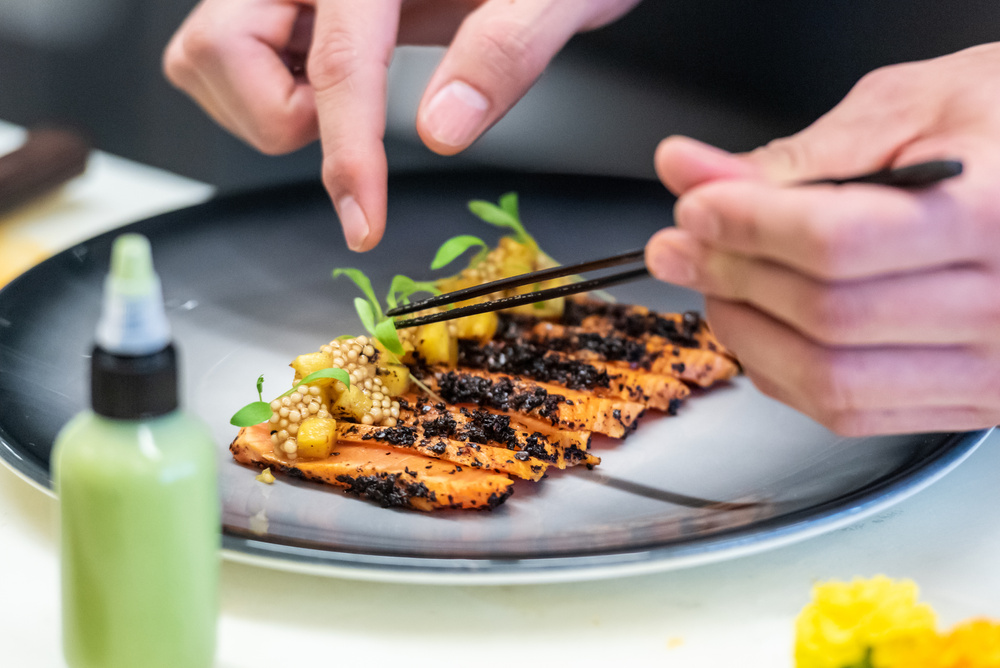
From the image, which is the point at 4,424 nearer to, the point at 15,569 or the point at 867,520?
the point at 15,569

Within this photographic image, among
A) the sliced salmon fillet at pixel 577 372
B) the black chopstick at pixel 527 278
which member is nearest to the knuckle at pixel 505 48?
the black chopstick at pixel 527 278

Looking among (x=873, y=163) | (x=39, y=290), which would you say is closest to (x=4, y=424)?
(x=39, y=290)

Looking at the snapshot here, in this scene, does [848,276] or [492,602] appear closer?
[848,276]

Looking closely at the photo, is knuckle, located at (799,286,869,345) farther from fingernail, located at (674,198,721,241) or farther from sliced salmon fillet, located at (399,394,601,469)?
sliced salmon fillet, located at (399,394,601,469)

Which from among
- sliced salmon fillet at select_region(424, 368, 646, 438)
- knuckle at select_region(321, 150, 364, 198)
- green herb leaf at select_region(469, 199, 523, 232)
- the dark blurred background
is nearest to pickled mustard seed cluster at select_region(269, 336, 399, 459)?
sliced salmon fillet at select_region(424, 368, 646, 438)

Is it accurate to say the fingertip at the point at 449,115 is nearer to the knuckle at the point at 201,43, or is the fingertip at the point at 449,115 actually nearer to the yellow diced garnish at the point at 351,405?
the yellow diced garnish at the point at 351,405
